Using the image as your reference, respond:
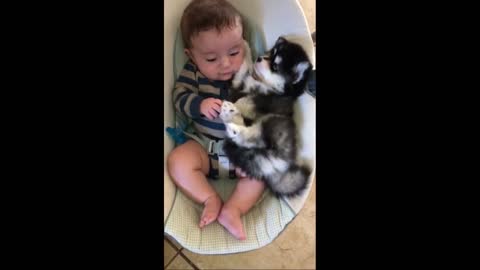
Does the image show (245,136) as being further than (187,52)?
No

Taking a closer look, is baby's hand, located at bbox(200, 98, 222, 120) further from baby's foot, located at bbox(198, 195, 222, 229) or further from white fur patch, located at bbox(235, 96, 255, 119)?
baby's foot, located at bbox(198, 195, 222, 229)

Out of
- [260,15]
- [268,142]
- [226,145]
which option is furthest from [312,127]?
[260,15]

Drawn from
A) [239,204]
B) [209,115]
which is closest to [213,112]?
[209,115]

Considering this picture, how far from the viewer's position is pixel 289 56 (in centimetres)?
113

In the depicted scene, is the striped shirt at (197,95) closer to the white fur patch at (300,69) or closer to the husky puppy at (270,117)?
the husky puppy at (270,117)

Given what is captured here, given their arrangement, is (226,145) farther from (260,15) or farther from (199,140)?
(260,15)

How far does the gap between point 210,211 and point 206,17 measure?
1.72 ft

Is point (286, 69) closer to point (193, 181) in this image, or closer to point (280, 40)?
point (280, 40)

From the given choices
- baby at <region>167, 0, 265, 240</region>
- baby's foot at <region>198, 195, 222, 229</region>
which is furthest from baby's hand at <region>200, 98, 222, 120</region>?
baby's foot at <region>198, 195, 222, 229</region>

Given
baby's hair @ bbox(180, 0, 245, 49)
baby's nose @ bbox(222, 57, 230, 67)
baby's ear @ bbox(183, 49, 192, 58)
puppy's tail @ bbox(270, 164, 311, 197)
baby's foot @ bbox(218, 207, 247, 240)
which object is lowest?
baby's foot @ bbox(218, 207, 247, 240)

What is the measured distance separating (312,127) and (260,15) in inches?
14.2

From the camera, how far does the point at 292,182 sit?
110cm

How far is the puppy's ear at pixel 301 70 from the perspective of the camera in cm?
112

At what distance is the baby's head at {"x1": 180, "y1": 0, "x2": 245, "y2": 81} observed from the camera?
44.6 inches
